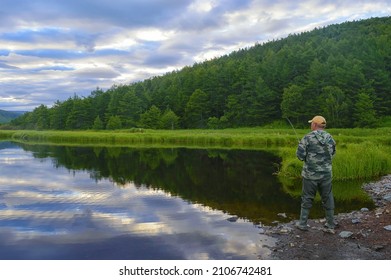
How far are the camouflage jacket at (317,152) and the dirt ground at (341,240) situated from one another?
4.55ft

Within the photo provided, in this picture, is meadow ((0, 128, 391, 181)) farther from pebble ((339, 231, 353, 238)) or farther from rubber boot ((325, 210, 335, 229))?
pebble ((339, 231, 353, 238))

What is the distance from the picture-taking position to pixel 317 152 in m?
9.18

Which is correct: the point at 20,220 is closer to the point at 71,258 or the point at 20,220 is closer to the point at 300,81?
the point at 71,258

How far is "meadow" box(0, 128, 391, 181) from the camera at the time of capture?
19062mm

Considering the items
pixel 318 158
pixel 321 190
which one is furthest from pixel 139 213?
pixel 318 158

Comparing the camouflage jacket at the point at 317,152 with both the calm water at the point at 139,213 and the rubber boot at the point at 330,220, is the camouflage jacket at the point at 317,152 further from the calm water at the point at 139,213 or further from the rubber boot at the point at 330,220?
the calm water at the point at 139,213

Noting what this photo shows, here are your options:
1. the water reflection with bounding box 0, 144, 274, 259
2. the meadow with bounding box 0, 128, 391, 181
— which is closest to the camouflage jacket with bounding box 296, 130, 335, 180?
the water reflection with bounding box 0, 144, 274, 259

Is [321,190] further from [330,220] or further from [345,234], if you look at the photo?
[345,234]

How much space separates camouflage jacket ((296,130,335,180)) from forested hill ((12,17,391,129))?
5256 centimetres

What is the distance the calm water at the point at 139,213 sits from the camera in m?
8.70

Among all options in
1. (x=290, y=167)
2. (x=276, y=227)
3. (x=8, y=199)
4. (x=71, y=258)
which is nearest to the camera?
(x=71, y=258)

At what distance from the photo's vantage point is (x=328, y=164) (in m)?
9.24
